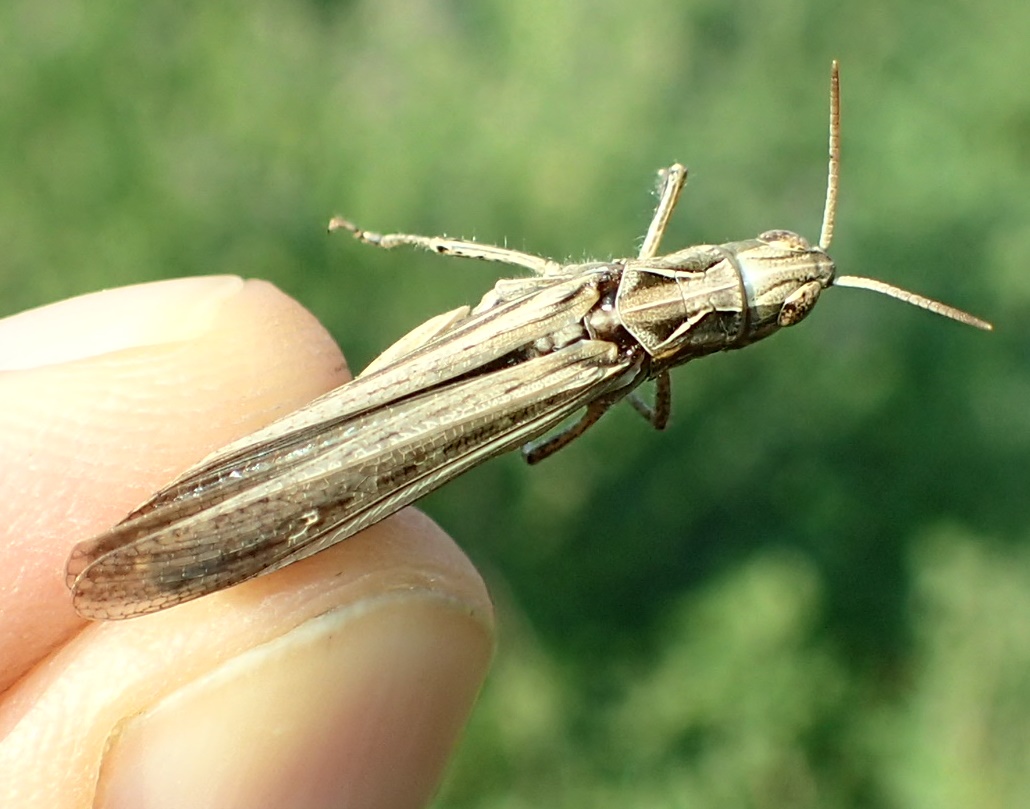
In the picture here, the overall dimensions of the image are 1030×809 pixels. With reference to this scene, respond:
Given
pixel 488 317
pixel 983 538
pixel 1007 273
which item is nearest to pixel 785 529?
pixel 983 538

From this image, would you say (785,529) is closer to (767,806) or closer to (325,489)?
(767,806)

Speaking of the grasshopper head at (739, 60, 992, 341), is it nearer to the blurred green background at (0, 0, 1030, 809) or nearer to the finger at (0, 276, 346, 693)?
the finger at (0, 276, 346, 693)

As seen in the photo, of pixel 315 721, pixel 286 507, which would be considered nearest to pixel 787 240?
pixel 286 507

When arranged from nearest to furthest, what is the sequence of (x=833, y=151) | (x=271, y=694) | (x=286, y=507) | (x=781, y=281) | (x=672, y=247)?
(x=286, y=507) < (x=271, y=694) < (x=833, y=151) < (x=781, y=281) < (x=672, y=247)

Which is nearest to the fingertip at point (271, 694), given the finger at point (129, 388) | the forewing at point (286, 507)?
the forewing at point (286, 507)

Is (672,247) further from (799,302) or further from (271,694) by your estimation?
(271,694)
